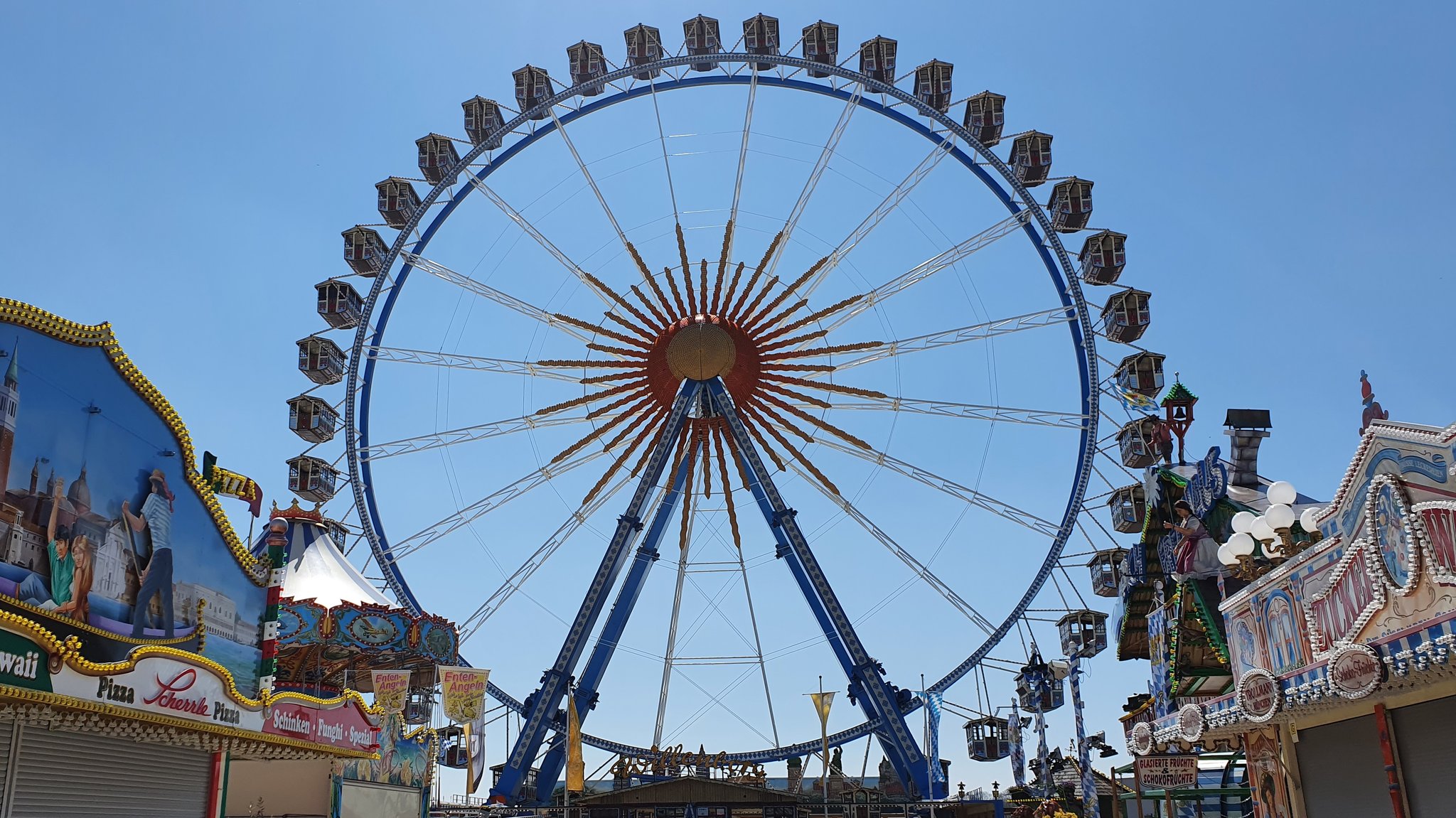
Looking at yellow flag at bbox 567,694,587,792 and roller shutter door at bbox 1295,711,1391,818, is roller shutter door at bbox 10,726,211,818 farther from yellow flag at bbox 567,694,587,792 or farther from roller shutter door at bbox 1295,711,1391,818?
roller shutter door at bbox 1295,711,1391,818

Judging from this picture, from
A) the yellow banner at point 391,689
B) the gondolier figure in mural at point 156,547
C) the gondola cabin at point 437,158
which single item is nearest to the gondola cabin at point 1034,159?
the gondola cabin at point 437,158

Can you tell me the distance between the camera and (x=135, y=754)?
1220 cm

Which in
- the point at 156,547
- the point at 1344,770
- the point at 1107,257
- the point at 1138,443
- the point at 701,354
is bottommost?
the point at 1344,770

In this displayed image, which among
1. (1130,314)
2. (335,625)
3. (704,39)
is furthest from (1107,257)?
(335,625)

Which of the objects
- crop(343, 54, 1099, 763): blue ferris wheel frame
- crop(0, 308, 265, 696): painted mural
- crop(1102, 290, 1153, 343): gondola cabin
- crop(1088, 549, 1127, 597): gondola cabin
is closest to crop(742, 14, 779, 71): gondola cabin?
crop(343, 54, 1099, 763): blue ferris wheel frame

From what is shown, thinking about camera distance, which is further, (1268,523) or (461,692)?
(461,692)

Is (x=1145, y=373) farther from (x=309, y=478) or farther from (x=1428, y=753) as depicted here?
(x=309, y=478)

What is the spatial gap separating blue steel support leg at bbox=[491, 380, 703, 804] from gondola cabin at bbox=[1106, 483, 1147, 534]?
8.71 metres

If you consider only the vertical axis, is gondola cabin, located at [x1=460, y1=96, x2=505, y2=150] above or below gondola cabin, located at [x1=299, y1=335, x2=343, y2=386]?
above

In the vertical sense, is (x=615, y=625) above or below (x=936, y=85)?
below

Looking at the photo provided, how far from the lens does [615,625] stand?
23172 mm

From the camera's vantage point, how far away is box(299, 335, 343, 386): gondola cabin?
958 inches

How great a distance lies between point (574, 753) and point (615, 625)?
2.77 metres

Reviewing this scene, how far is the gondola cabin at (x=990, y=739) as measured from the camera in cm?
2445
